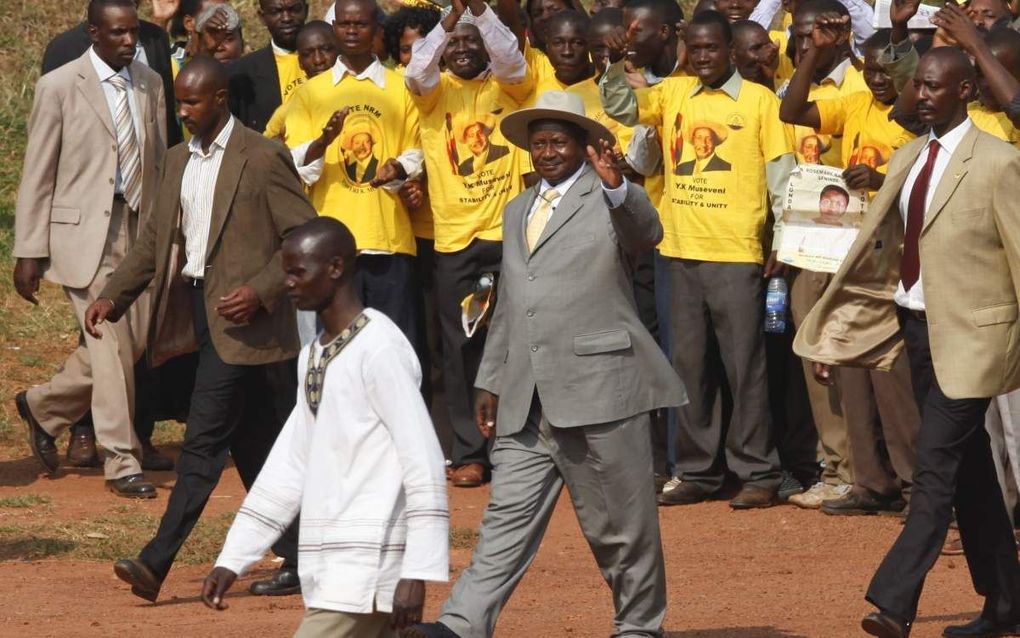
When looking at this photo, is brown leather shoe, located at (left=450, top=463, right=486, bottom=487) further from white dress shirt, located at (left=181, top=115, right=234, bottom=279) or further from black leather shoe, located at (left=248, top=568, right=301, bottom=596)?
white dress shirt, located at (left=181, top=115, right=234, bottom=279)

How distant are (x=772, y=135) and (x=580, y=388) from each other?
11.8ft

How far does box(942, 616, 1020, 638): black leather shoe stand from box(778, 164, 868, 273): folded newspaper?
2.59 meters

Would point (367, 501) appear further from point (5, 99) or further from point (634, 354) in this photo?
point (5, 99)

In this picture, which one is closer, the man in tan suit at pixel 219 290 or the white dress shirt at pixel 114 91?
the man in tan suit at pixel 219 290

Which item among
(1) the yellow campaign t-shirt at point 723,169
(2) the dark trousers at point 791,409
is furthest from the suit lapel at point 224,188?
(2) the dark trousers at point 791,409

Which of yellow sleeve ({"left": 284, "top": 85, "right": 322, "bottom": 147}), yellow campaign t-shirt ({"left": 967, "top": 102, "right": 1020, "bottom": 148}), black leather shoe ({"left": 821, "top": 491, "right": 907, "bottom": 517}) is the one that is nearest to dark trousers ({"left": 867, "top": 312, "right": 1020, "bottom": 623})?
yellow campaign t-shirt ({"left": 967, "top": 102, "right": 1020, "bottom": 148})

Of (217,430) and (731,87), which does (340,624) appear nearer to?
(217,430)

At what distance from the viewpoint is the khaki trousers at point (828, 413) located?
33.6 ft

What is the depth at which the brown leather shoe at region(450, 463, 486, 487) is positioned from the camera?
1113cm

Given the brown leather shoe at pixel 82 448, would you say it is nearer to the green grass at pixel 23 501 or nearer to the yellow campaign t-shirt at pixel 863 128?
the green grass at pixel 23 501

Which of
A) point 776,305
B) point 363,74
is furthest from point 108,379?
point 776,305

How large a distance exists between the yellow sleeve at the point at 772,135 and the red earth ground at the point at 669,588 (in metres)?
1.96

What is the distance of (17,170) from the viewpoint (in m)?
17.1

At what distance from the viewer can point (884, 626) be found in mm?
7055
